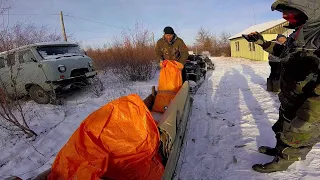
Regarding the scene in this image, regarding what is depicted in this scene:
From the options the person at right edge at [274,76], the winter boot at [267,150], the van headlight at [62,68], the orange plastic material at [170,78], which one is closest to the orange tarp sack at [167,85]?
the orange plastic material at [170,78]

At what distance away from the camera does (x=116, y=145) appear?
218 centimetres

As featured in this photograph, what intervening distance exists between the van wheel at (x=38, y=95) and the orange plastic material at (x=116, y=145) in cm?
592

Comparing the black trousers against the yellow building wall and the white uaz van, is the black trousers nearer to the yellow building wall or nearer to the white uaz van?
the white uaz van

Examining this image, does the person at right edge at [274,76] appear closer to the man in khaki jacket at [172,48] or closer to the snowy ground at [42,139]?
the man in khaki jacket at [172,48]

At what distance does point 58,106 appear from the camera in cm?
684

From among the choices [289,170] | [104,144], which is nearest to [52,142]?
[104,144]

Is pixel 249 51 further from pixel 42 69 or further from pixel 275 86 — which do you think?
pixel 42 69

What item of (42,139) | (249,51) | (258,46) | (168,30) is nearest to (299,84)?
(168,30)

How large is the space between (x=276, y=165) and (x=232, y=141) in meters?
1.04

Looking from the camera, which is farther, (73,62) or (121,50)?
(121,50)

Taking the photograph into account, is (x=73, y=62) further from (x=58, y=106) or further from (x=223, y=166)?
(x=223, y=166)

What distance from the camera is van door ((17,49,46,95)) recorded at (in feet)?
23.5

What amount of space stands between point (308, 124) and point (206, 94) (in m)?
5.05

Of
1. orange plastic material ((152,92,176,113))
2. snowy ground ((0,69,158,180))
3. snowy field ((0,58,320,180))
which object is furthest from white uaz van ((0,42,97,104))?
orange plastic material ((152,92,176,113))
